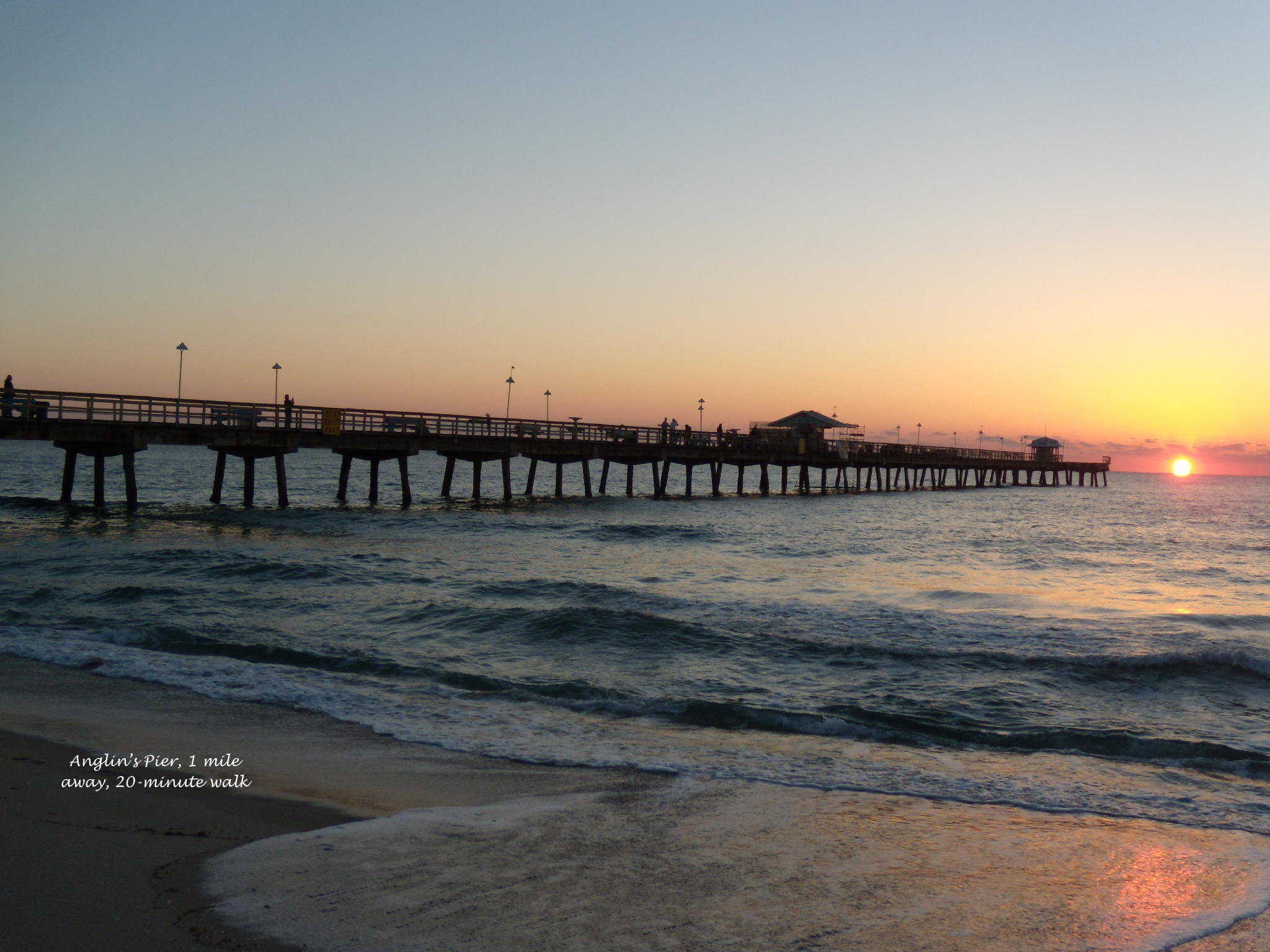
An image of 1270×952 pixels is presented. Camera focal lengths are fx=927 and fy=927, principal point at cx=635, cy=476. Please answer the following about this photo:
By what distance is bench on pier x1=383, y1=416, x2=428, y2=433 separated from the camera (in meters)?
34.1

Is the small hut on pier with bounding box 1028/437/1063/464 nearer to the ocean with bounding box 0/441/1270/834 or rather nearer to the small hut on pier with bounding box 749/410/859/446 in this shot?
the small hut on pier with bounding box 749/410/859/446

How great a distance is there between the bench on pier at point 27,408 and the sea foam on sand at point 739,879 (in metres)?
24.2

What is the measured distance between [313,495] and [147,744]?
48407 mm

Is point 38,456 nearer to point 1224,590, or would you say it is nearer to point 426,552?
point 426,552

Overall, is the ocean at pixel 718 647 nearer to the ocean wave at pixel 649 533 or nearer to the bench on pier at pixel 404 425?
the ocean wave at pixel 649 533

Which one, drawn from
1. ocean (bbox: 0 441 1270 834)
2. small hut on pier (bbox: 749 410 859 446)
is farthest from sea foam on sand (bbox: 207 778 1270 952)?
small hut on pier (bbox: 749 410 859 446)

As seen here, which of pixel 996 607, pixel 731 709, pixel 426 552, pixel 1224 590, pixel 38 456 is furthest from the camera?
pixel 38 456

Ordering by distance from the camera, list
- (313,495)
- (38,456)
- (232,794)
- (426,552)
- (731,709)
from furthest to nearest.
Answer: (38,456) → (313,495) → (426,552) → (731,709) → (232,794)

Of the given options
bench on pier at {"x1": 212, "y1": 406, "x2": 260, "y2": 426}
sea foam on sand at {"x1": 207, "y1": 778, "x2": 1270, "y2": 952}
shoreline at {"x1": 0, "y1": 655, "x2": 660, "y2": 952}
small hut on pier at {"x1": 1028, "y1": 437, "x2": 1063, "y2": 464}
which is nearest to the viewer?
shoreline at {"x1": 0, "y1": 655, "x2": 660, "y2": 952}

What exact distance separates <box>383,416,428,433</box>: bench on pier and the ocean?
653 cm

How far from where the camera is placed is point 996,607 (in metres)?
17.1

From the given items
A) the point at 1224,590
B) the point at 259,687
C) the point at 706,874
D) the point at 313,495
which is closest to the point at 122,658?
the point at 259,687

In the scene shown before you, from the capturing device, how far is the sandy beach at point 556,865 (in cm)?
448

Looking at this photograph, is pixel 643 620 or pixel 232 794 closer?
pixel 232 794
